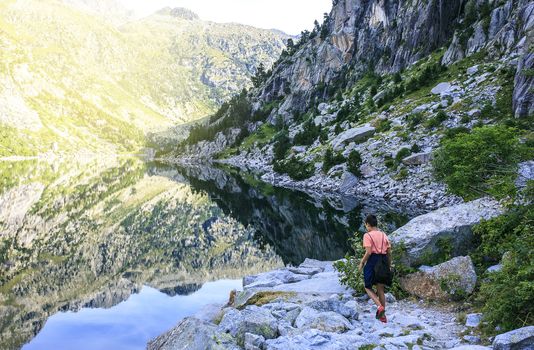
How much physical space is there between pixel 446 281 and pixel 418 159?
3601cm

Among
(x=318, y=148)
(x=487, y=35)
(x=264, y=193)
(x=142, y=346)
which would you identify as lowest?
(x=142, y=346)

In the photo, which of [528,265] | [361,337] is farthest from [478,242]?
[361,337]

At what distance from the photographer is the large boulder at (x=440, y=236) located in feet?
49.9

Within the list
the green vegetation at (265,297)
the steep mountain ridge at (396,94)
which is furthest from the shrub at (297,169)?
the green vegetation at (265,297)

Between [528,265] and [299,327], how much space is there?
20.7ft

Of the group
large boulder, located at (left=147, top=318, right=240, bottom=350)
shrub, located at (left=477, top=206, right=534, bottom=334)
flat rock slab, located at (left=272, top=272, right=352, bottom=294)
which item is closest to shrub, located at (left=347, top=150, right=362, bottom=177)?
flat rock slab, located at (left=272, top=272, right=352, bottom=294)

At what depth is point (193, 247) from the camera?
38969 mm

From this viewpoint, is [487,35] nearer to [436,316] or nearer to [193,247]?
[193,247]

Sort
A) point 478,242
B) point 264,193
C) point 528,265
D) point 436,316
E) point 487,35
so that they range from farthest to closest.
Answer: point 487,35
point 264,193
point 478,242
point 436,316
point 528,265

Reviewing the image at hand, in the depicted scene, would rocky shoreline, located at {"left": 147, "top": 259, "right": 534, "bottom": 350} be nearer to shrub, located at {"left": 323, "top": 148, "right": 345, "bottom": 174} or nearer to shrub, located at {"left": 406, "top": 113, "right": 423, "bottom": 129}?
shrub, located at {"left": 406, "top": 113, "right": 423, "bottom": 129}

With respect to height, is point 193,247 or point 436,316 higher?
point 193,247

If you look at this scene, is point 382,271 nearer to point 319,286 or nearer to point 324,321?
point 324,321

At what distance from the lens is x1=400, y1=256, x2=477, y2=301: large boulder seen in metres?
13.1

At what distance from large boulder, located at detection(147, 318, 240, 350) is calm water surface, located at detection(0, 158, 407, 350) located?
534 centimetres
